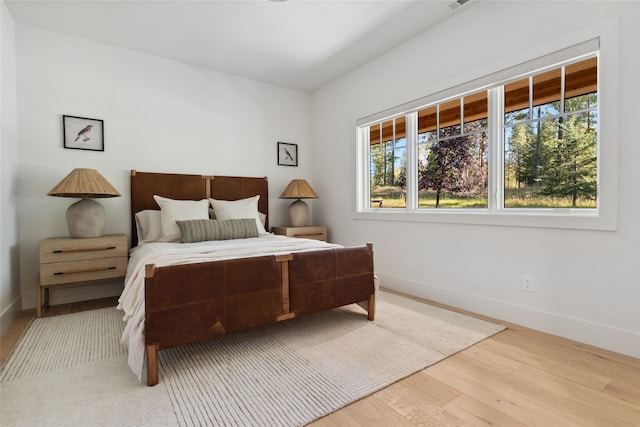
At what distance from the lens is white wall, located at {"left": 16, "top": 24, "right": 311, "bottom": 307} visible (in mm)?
2959

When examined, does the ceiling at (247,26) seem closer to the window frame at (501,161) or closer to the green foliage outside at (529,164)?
the window frame at (501,161)

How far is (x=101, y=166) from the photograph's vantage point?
3275 mm

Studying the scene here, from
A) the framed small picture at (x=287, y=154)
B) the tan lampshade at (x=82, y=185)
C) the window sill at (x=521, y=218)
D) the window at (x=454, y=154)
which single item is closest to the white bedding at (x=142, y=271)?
the tan lampshade at (x=82, y=185)

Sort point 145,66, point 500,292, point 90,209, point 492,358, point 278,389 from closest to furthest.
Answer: point 278,389 → point 492,358 → point 500,292 → point 90,209 → point 145,66

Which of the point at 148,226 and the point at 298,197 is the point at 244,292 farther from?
the point at 298,197

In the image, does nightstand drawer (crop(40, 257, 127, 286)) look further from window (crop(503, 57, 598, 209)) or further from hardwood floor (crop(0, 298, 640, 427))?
window (crop(503, 57, 598, 209))

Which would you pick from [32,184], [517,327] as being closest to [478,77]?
[517,327]

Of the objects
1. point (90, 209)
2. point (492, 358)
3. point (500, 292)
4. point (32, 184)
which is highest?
point (32, 184)

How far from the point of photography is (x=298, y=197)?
161 inches

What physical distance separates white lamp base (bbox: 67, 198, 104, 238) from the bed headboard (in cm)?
47

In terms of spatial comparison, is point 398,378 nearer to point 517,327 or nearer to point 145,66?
point 517,327

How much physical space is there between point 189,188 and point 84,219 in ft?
3.54

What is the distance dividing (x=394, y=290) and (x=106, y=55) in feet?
12.8

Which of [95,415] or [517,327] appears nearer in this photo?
[95,415]
